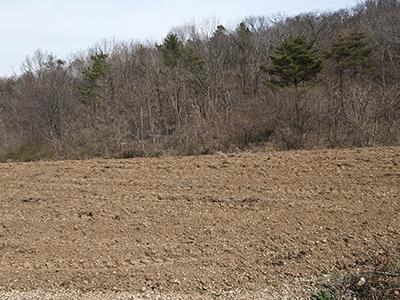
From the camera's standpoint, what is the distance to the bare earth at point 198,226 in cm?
448

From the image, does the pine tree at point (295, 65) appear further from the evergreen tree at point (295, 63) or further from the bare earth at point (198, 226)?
the bare earth at point (198, 226)

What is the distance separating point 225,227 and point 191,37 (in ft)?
133

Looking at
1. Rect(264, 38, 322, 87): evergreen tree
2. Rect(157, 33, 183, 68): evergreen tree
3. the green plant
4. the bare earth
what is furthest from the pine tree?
the green plant

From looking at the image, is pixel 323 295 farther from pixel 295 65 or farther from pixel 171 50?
pixel 171 50

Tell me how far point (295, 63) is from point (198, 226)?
2339 centimetres

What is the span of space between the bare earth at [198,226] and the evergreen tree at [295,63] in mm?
19292

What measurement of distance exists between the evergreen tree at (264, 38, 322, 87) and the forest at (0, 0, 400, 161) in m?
0.09

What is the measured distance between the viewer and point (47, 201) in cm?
648

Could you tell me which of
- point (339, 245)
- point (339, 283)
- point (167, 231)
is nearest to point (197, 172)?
point (167, 231)

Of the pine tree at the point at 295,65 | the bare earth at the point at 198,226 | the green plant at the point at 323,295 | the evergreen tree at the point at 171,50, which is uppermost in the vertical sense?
the evergreen tree at the point at 171,50

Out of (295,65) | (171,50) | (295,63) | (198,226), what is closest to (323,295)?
(198,226)

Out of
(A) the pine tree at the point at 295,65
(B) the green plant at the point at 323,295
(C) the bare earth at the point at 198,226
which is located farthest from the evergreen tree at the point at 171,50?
(B) the green plant at the point at 323,295

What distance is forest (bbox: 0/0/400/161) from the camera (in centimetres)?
1538

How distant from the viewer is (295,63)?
26969 mm
